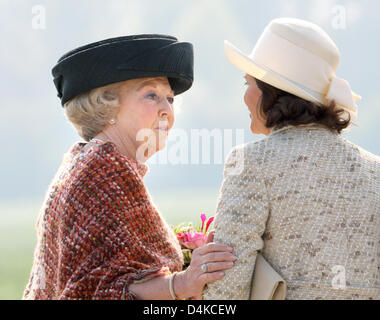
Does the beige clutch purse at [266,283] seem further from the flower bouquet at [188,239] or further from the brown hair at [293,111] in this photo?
the flower bouquet at [188,239]

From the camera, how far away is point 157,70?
254 centimetres

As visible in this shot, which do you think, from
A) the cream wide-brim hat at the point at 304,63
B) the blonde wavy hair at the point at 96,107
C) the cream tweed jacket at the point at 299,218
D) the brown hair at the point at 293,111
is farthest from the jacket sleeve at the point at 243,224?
the blonde wavy hair at the point at 96,107

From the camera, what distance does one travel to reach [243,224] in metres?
1.81

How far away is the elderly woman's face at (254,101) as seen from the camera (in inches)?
81.5

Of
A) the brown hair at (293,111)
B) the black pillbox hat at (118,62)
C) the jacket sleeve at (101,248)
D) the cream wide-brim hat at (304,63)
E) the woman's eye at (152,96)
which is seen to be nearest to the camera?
the brown hair at (293,111)

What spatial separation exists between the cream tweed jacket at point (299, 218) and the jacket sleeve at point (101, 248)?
0.48m

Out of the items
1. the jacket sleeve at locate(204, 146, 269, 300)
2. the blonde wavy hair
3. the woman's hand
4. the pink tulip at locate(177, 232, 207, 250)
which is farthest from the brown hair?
the pink tulip at locate(177, 232, 207, 250)

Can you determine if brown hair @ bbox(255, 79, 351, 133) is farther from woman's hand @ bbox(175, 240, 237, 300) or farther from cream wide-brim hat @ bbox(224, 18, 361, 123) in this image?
woman's hand @ bbox(175, 240, 237, 300)

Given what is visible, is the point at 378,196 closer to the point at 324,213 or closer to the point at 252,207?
the point at 324,213

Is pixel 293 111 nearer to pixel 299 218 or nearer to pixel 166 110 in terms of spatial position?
pixel 299 218

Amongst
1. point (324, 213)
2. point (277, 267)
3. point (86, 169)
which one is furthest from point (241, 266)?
point (86, 169)

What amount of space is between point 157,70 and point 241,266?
4.02 ft

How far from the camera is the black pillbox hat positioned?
2488 mm

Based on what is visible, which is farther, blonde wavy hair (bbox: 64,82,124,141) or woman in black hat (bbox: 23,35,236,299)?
blonde wavy hair (bbox: 64,82,124,141)
